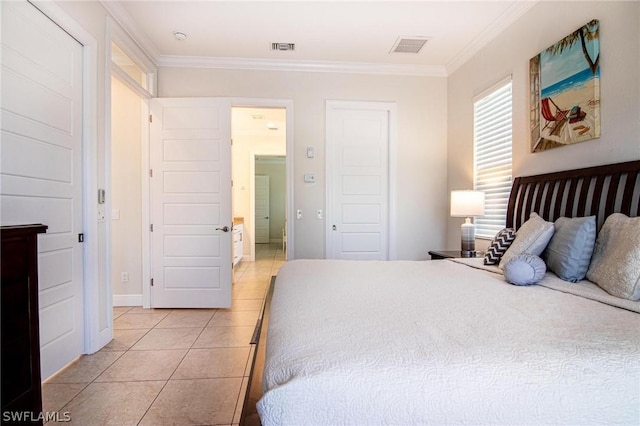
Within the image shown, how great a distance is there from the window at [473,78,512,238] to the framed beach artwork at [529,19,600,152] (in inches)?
15.0

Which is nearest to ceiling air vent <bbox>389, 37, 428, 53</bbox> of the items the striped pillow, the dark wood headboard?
the dark wood headboard

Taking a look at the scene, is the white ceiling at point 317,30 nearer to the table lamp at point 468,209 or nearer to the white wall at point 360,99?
the white wall at point 360,99

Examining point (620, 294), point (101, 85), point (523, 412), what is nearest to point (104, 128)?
point (101, 85)

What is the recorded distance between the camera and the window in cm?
290

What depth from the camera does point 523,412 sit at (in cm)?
77

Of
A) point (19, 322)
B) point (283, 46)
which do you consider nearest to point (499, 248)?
point (19, 322)

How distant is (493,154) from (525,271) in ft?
6.01

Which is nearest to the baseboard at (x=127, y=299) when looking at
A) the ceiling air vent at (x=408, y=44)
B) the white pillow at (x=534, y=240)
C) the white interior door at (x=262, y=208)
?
the white pillow at (x=534, y=240)

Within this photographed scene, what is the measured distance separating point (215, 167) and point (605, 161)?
3316 millimetres

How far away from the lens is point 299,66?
369 centimetres

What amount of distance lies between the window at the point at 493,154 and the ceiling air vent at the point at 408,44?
827mm

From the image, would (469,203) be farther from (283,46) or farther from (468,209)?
(283,46)

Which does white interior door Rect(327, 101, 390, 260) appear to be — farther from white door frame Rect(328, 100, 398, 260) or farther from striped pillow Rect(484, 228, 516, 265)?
striped pillow Rect(484, 228, 516, 265)

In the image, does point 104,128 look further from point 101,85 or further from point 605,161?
point 605,161
